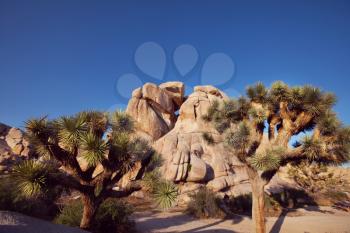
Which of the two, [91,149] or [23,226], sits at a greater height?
[91,149]

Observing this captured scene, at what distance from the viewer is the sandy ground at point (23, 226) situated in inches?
169

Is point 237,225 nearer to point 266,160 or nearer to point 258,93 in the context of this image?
point 266,160

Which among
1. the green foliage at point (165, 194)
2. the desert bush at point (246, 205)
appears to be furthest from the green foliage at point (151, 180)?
the desert bush at point (246, 205)

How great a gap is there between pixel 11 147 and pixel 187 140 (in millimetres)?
21135

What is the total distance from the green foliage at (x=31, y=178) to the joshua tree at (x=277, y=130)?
6.84 m

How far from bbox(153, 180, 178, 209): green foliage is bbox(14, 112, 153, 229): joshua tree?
79 cm

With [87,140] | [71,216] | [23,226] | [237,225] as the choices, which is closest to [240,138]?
[237,225]

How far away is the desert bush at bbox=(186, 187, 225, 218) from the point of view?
13.0m

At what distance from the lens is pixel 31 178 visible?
566 cm

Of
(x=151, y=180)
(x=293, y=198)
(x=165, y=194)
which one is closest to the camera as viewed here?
(x=165, y=194)

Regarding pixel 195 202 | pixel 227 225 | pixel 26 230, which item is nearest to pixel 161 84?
pixel 195 202

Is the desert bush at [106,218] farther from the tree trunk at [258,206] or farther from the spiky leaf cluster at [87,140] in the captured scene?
the tree trunk at [258,206]

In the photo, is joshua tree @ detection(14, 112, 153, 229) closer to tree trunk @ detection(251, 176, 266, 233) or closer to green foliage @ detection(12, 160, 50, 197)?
green foliage @ detection(12, 160, 50, 197)

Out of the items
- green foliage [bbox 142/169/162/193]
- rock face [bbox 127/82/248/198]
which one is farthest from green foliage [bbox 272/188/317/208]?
green foliage [bbox 142/169/162/193]
